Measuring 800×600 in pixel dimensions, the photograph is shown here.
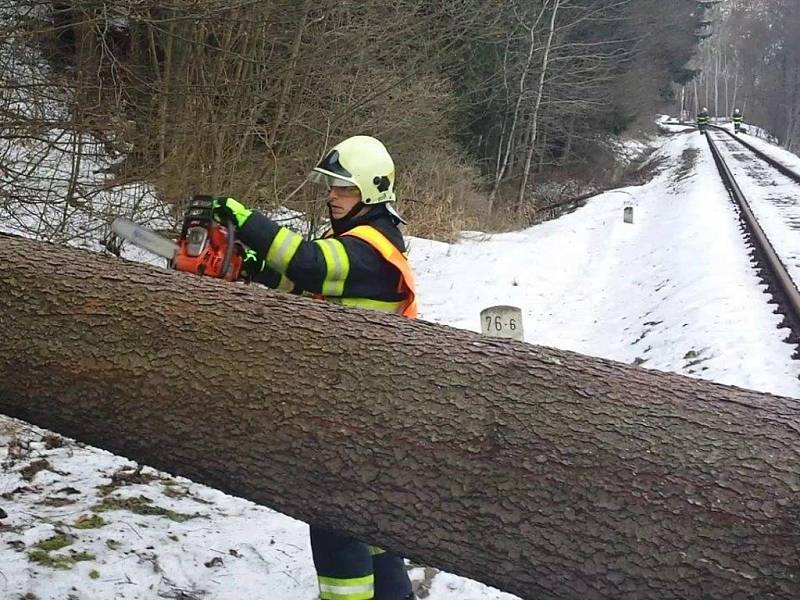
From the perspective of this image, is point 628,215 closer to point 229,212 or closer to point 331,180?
point 331,180

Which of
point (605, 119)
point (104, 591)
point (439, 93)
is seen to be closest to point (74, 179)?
point (104, 591)

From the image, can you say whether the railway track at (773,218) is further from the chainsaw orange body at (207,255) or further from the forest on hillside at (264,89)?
the forest on hillside at (264,89)

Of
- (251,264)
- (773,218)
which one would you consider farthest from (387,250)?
(773,218)

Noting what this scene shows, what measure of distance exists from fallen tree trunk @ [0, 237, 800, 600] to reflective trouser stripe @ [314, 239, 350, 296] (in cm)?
42

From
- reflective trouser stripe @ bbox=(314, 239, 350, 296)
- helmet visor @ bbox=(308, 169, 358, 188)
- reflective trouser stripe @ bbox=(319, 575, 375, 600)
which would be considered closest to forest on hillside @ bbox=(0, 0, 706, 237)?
helmet visor @ bbox=(308, 169, 358, 188)

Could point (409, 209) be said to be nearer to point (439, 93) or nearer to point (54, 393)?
point (439, 93)

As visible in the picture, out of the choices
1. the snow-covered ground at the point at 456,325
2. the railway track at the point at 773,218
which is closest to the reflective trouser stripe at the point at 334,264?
the snow-covered ground at the point at 456,325

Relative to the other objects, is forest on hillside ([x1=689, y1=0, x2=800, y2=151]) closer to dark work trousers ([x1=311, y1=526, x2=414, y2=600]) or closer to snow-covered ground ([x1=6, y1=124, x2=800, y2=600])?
snow-covered ground ([x1=6, y1=124, x2=800, y2=600])

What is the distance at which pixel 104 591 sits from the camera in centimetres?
312

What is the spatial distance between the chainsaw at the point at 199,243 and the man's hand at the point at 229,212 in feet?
0.05

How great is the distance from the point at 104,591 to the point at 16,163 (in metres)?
4.29

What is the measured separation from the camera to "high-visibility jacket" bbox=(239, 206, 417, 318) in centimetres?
266

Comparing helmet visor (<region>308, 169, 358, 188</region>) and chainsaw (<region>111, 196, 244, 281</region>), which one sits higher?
helmet visor (<region>308, 169, 358, 188</region>)

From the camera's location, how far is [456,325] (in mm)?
7855
